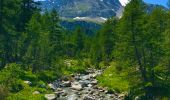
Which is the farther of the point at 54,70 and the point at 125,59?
the point at 54,70

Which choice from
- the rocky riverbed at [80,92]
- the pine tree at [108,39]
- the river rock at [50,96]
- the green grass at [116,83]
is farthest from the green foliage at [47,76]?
the pine tree at [108,39]

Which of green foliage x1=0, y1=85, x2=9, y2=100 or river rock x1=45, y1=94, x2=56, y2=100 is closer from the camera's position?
green foliage x1=0, y1=85, x2=9, y2=100

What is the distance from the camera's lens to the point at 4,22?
170 ft

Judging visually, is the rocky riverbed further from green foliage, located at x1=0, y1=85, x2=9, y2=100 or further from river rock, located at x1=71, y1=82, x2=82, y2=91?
green foliage, located at x1=0, y1=85, x2=9, y2=100

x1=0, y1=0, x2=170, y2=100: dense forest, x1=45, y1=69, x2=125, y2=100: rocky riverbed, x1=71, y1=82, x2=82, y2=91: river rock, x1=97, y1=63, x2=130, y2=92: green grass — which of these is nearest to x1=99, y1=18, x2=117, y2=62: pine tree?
x1=0, y1=0, x2=170, y2=100: dense forest

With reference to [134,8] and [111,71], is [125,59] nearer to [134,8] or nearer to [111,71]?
[134,8]

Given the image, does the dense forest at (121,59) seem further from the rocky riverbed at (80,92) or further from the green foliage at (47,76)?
the rocky riverbed at (80,92)

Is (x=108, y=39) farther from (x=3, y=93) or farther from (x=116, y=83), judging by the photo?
(x=3, y=93)

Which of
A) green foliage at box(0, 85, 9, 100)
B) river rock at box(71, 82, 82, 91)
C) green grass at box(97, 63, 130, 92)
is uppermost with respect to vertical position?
green foliage at box(0, 85, 9, 100)

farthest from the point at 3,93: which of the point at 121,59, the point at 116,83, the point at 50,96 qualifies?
the point at 116,83

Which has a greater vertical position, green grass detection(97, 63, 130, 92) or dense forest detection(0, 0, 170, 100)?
dense forest detection(0, 0, 170, 100)

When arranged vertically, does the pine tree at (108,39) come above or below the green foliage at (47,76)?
above

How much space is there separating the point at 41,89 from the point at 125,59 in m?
10.6

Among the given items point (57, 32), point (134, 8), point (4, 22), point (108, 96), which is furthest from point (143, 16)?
point (57, 32)
